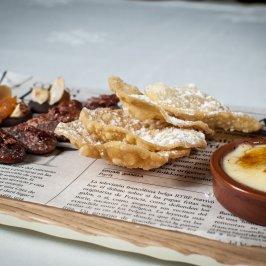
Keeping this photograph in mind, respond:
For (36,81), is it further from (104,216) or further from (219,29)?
(219,29)

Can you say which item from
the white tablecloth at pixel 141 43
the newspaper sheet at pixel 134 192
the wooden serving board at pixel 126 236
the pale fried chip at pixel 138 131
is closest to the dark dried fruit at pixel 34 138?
the newspaper sheet at pixel 134 192

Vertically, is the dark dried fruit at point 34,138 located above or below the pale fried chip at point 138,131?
below

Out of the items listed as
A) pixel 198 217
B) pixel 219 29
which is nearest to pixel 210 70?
pixel 219 29

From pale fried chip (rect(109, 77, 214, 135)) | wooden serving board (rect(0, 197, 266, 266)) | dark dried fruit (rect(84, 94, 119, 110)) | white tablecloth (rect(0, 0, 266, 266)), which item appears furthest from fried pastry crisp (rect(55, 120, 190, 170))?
white tablecloth (rect(0, 0, 266, 266))

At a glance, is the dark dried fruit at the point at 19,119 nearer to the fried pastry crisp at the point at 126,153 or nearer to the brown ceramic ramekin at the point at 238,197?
the fried pastry crisp at the point at 126,153

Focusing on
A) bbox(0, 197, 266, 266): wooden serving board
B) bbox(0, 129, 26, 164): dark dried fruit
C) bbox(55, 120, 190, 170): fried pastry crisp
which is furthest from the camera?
bbox(0, 129, 26, 164): dark dried fruit

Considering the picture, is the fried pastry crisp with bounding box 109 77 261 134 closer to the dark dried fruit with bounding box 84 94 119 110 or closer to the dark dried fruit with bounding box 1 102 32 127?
the dark dried fruit with bounding box 84 94 119 110

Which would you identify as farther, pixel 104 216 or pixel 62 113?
pixel 62 113
